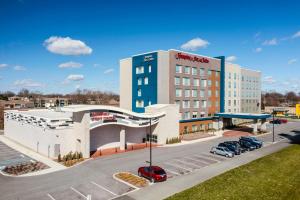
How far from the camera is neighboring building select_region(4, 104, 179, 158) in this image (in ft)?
122

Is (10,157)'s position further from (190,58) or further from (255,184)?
(190,58)

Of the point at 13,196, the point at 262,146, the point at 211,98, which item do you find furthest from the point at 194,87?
the point at 13,196

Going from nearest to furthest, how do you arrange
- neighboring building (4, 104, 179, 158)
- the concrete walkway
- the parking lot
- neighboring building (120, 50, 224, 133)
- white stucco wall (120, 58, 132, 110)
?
the concrete walkway, the parking lot, neighboring building (4, 104, 179, 158), neighboring building (120, 50, 224, 133), white stucco wall (120, 58, 132, 110)

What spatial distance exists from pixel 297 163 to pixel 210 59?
38.6 m

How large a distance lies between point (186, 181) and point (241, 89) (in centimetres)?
6338

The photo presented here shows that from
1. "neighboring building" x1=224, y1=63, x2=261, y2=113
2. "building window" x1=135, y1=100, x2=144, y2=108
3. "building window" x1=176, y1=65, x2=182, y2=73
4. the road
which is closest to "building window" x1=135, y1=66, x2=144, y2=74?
"building window" x1=135, y1=100, x2=144, y2=108

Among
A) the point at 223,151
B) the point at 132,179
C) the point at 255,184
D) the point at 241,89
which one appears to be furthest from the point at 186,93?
the point at 132,179

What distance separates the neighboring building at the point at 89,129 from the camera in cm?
3719

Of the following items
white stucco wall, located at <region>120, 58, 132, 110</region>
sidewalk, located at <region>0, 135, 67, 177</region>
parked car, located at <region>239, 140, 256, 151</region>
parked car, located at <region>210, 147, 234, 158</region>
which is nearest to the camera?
sidewalk, located at <region>0, 135, 67, 177</region>

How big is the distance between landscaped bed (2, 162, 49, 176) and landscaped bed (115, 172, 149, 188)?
11.3 metres

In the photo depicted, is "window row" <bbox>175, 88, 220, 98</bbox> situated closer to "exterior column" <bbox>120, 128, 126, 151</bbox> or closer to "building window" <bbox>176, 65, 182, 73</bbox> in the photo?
"building window" <bbox>176, 65, 182, 73</bbox>

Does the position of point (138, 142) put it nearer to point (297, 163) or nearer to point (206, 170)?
point (206, 170)

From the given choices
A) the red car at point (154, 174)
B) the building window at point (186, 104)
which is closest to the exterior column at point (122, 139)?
the red car at point (154, 174)

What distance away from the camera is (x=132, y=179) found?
27438 mm
